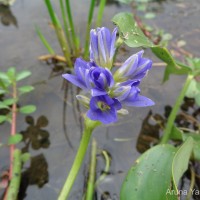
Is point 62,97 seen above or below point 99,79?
below

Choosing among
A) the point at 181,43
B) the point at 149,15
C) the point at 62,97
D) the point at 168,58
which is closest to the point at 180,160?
the point at 168,58

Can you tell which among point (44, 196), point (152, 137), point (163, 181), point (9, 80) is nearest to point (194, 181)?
point (152, 137)

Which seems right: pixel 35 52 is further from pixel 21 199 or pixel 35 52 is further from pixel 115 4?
pixel 21 199

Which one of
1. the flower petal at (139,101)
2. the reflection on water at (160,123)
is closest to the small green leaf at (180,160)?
the flower petal at (139,101)

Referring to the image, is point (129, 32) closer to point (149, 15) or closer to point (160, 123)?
point (160, 123)

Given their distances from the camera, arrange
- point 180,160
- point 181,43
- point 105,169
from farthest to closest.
Result: point 181,43 < point 105,169 < point 180,160

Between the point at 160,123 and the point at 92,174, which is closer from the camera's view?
the point at 92,174

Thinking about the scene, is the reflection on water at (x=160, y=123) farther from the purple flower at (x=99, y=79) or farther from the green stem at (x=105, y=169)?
the purple flower at (x=99, y=79)
